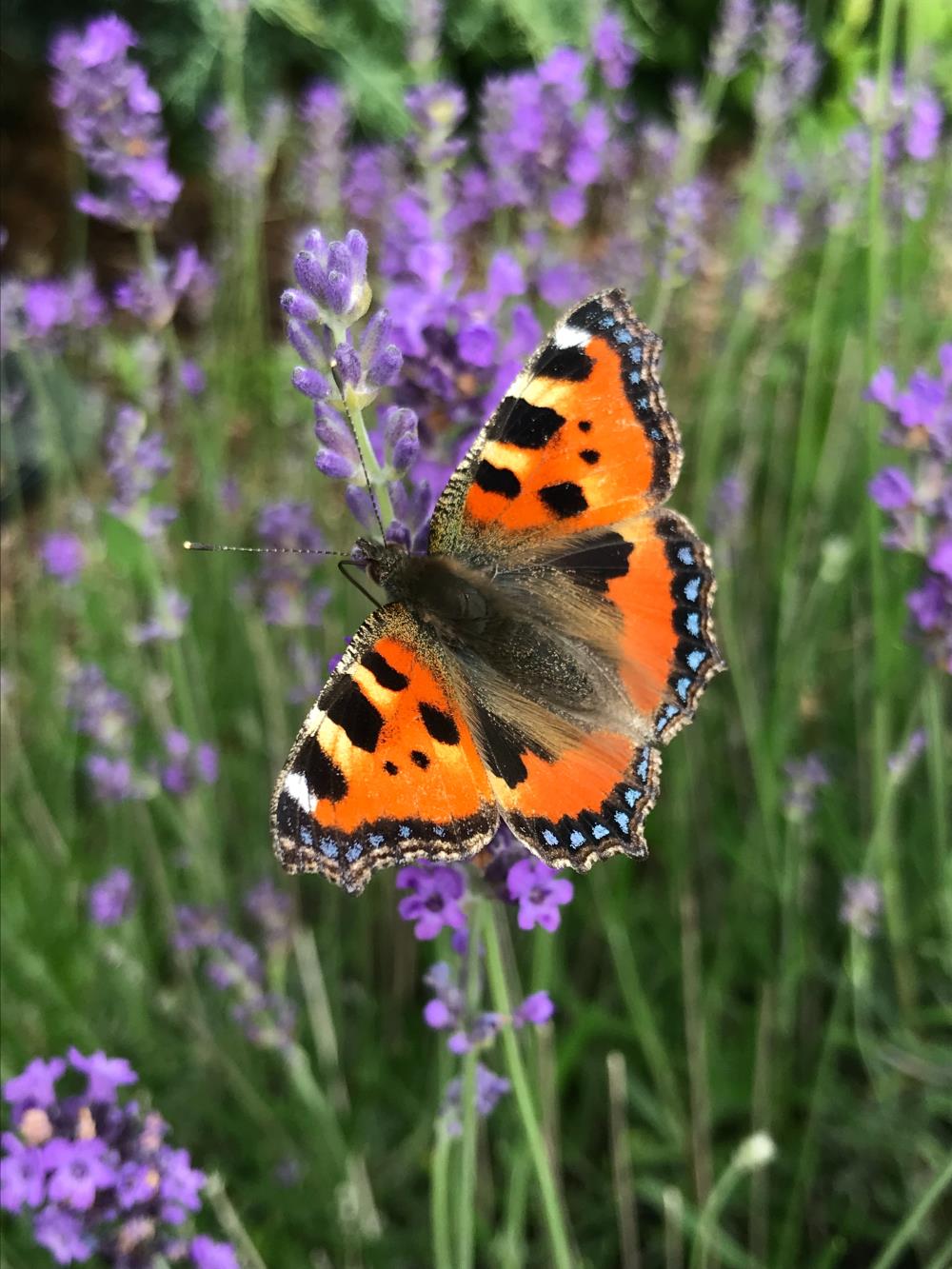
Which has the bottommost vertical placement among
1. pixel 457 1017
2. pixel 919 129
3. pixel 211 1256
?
pixel 211 1256

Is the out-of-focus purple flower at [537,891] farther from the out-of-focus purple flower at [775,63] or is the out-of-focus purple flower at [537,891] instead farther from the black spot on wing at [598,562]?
the out-of-focus purple flower at [775,63]

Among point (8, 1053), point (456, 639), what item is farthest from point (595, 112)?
point (8, 1053)

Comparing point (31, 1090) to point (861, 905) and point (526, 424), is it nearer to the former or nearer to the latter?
point (526, 424)

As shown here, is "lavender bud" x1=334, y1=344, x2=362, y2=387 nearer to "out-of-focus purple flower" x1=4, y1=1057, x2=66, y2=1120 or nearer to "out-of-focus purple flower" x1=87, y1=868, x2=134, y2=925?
"out-of-focus purple flower" x1=4, y1=1057, x2=66, y2=1120

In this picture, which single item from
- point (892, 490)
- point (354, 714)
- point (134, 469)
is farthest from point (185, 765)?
point (892, 490)

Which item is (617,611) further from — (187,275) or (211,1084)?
(211,1084)

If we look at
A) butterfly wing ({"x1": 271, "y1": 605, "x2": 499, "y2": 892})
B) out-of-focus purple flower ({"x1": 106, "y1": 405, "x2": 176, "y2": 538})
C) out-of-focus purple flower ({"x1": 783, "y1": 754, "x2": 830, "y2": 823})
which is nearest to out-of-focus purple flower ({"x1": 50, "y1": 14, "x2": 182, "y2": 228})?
out-of-focus purple flower ({"x1": 106, "y1": 405, "x2": 176, "y2": 538})

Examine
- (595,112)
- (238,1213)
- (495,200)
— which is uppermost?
(595,112)

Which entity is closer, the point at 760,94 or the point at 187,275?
the point at 187,275
